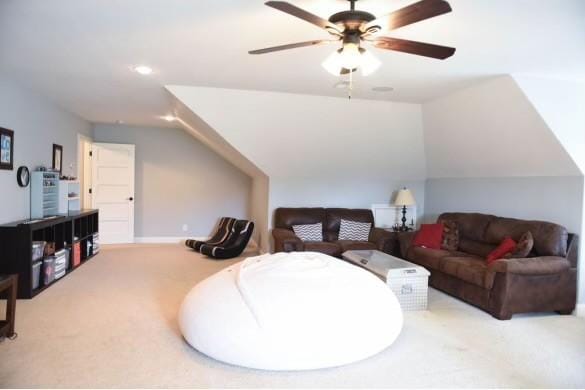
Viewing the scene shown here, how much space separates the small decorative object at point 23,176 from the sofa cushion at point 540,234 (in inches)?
214

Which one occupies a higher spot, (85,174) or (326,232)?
(85,174)

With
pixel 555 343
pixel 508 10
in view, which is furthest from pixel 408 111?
pixel 555 343

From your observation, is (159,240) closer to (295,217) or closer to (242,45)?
(295,217)

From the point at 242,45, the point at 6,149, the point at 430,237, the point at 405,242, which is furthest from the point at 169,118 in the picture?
the point at 430,237

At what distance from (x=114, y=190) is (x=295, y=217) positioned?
3747 mm

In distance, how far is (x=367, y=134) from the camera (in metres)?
5.32

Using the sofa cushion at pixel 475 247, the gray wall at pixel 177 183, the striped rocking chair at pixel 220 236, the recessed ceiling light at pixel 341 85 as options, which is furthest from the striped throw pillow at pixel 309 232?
the gray wall at pixel 177 183

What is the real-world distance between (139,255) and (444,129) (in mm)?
4952

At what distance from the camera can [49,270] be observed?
4.34 meters

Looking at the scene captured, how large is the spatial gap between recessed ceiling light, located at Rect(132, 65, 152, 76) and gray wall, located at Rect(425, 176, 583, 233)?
424cm

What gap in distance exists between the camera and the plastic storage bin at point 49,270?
4.27m

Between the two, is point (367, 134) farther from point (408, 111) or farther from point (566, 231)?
point (566, 231)

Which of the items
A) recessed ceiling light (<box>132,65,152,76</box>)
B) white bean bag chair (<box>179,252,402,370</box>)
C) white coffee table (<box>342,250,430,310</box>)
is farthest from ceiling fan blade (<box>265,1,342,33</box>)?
white coffee table (<box>342,250,430,310</box>)

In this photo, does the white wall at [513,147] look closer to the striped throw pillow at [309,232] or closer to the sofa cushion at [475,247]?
the sofa cushion at [475,247]
